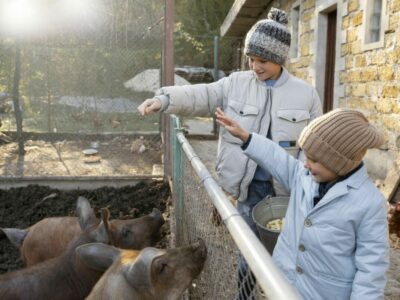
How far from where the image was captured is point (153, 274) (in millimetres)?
2336

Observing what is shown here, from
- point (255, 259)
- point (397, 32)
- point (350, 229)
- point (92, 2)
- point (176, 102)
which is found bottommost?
point (350, 229)

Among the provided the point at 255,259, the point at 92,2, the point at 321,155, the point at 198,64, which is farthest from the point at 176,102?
the point at 198,64

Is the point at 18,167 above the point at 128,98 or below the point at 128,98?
below

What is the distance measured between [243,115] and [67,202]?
3.81 meters

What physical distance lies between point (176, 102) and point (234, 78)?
40 cm

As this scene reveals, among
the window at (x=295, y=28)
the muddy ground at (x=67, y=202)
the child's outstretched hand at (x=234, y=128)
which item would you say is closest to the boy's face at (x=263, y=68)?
the child's outstretched hand at (x=234, y=128)

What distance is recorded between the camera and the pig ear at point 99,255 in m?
2.70

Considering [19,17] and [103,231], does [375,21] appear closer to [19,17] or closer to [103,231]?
[103,231]

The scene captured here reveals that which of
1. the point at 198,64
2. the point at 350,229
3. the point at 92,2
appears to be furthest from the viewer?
the point at 198,64

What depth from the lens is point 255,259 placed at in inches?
49.3

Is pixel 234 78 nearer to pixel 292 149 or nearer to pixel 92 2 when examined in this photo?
pixel 292 149

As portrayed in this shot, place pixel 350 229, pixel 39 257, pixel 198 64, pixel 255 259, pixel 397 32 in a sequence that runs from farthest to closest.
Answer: pixel 198 64 < pixel 397 32 < pixel 39 257 < pixel 350 229 < pixel 255 259

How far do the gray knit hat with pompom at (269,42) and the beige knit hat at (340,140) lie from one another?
2.97 feet

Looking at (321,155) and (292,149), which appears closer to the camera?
(321,155)
